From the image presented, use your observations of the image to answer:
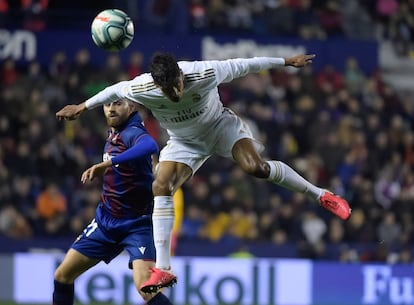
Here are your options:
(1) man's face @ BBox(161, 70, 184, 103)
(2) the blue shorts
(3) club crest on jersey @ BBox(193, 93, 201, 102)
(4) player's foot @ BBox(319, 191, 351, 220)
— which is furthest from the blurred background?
(1) man's face @ BBox(161, 70, 184, 103)

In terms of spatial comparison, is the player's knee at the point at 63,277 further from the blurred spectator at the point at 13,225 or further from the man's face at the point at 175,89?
the blurred spectator at the point at 13,225

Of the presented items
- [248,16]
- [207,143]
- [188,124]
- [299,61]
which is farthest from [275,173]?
[248,16]

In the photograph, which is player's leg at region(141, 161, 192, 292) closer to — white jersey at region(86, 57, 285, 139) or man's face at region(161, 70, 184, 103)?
white jersey at region(86, 57, 285, 139)

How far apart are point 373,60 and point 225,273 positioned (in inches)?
263

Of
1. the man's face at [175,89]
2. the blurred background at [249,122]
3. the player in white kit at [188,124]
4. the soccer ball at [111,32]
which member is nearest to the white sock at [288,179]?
the player in white kit at [188,124]

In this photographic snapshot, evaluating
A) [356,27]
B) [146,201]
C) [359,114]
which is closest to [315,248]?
[359,114]

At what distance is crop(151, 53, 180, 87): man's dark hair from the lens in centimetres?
862

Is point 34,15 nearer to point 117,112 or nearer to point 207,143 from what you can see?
point 207,143

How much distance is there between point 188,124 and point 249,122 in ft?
26.3

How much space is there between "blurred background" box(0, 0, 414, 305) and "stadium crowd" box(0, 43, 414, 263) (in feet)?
0.06

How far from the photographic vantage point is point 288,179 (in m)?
9.51

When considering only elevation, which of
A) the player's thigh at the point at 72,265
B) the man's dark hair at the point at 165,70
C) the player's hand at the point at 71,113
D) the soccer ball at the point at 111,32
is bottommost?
the player's thigh at the point at 72,265

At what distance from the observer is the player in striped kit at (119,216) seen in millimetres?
8883

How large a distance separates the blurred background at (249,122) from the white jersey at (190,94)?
18.7ft
